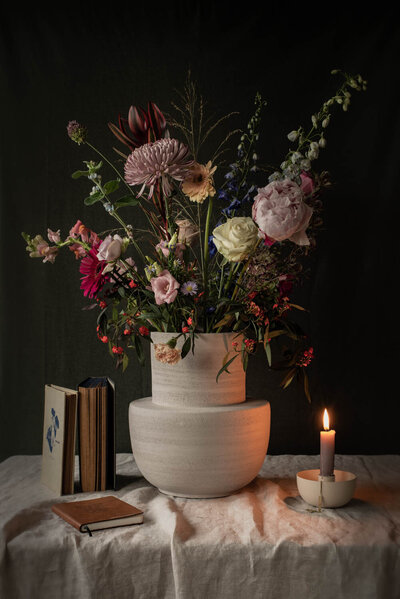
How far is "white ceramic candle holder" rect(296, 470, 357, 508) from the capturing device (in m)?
1.07

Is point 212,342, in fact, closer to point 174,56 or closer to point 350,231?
point 350,231

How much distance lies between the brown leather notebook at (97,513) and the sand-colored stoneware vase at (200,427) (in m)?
0.11

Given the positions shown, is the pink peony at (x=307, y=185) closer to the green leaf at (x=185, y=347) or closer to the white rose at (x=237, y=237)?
the white rose at (x=237, y=237)

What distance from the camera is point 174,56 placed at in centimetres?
158

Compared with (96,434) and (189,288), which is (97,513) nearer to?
(96,434)

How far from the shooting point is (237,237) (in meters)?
1.10

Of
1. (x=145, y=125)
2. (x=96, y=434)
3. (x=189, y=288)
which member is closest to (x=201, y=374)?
(x=189, y=288)

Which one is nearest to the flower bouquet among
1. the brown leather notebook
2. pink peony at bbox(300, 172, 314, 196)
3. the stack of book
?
pink peony at bbox(300, 172, 314, 196)

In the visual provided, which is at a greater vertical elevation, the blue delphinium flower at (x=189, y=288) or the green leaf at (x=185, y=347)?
the blue delphinium flower at (x=189, y=288)

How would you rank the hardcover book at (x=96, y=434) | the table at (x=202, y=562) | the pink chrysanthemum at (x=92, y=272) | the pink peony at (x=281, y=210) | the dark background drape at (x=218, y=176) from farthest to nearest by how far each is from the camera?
the dark background drape at (x=218, y=176), the hardcover book at (x=96, y=434), the pink chrysanthemum at (x=92, y=272), the pink peony at (x=281, y=210), the table at (x=202, y=562)

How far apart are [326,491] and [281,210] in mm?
514

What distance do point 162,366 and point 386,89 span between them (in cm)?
95

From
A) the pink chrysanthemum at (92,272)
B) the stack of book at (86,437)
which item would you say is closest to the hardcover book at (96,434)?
the stack of book at (86,437)

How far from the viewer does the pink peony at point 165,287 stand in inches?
42.9
